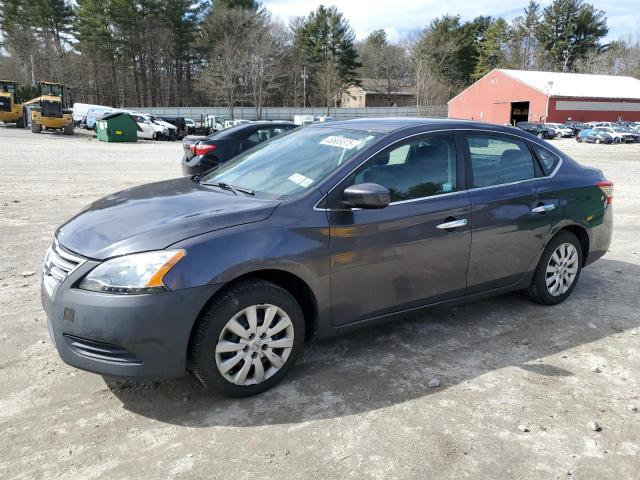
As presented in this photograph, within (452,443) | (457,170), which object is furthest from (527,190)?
(452,443)

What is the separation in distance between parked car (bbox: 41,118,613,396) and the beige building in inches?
3215

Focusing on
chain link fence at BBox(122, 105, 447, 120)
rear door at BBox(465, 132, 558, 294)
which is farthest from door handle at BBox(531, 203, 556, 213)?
chain link fence at BBox(122, 105, 447, 120)

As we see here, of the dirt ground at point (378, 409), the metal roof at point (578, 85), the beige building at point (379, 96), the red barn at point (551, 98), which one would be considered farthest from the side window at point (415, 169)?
the beige building at point (379, 96)

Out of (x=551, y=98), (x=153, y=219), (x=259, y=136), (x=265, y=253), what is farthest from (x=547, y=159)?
(x=551, y=98)

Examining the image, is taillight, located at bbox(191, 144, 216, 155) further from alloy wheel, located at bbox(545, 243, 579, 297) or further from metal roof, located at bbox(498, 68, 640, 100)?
metal roof, located at bbox(498, 68, 640, 100)

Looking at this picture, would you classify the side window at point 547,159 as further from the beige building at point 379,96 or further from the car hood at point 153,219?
the beige building at point 379,96

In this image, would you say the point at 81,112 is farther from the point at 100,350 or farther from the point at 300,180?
the point at 100,350

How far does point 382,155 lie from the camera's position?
3.67m

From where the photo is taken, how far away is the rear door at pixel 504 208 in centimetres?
409

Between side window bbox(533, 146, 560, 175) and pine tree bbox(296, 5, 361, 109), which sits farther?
pine tree bbox(296, 5, 361, 109)

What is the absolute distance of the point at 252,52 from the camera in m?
62.1

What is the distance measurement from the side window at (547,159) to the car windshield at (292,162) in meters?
1.75

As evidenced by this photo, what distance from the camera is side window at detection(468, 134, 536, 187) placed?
4.17 meters

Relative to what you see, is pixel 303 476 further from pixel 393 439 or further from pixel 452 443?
pixel 452 443
